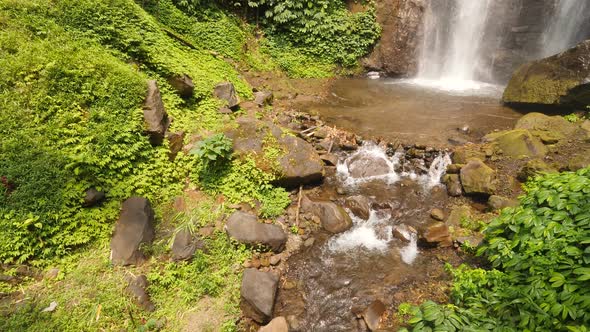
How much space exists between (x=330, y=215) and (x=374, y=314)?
2.20 meters

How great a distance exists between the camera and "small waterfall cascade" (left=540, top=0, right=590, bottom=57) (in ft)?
38.7

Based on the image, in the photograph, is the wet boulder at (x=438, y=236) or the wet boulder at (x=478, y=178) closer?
the wet boulder at (x=438, y=236)

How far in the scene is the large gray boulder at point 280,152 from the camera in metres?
6.82

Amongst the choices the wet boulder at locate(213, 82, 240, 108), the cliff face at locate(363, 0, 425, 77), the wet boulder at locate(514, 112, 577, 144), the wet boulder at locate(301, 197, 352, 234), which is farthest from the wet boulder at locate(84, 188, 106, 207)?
the cliff face at locate(363, 0, 425, 77)

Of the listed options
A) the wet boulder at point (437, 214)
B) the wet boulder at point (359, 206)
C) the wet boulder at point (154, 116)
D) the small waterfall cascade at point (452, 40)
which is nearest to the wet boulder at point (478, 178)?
the wet boulder at point (437, 214)

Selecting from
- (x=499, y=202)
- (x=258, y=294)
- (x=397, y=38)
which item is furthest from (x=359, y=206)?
(x=397, y=38)

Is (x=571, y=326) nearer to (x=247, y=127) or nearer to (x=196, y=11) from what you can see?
(x=247, y=127)

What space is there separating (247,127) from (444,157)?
5.31 m

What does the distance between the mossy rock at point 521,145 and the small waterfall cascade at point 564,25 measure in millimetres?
7628

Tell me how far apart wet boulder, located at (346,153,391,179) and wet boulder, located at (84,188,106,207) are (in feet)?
18.2

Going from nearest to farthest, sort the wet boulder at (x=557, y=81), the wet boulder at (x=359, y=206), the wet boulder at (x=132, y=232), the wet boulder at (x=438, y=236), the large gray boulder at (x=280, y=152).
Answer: the wet boulder at (x=132, y=232) < the wet boulder at (x=438, y=236) < the wet boulder at (x=359, y=206) < the large gray boulder at (x=280, y=152) < the wet boulder at (x=557, y=81)

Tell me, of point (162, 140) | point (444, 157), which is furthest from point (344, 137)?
point (162, 140)

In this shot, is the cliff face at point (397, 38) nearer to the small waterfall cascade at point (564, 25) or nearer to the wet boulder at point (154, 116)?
the small waterfall cascade at point (564, 25)

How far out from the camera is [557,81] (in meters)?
9.57
